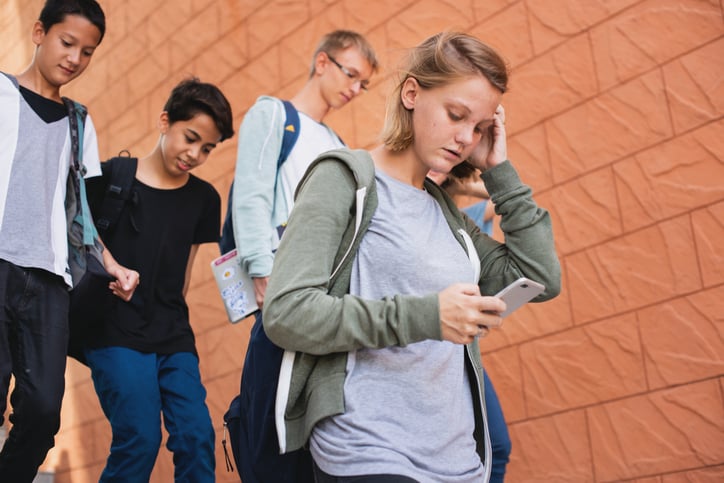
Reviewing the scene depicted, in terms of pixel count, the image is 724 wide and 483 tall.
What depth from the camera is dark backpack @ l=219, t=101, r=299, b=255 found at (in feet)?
9.64

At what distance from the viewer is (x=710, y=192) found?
10.7ft

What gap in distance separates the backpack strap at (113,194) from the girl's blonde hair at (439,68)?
151cm

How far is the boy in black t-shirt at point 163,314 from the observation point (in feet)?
9.46

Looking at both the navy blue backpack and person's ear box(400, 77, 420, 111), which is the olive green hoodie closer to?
the navy blue backpack

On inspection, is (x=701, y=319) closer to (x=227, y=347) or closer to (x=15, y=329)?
(x=15, y=329)

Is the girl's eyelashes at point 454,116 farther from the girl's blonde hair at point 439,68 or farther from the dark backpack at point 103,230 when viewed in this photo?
the dark backpack at point 103,230

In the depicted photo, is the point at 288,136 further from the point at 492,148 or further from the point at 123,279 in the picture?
the point at 492,148

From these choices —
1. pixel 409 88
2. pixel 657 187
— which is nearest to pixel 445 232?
pixel 409 88

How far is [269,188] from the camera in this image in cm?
283

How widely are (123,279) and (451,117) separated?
148 centimetres

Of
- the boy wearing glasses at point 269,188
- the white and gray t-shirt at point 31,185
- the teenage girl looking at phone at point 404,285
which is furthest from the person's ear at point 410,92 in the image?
the white and gray t-shirt at point 31,185

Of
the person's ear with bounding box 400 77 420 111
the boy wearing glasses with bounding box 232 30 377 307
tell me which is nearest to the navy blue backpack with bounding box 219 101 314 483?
the person's ear with bounding box 400 77 420 111

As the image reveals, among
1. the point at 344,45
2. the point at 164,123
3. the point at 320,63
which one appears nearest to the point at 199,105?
the point at 164,123

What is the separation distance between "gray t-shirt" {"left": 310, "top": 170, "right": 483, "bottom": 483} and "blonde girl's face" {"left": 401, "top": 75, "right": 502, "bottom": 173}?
0.12 metres
